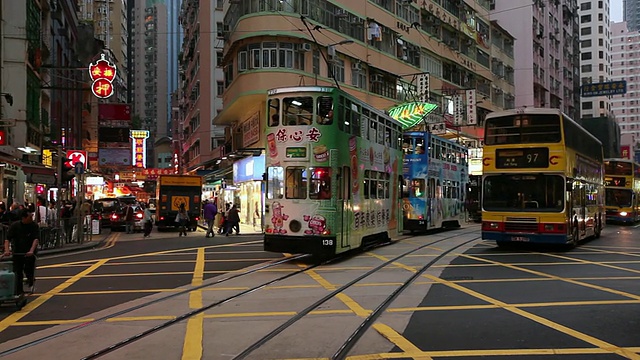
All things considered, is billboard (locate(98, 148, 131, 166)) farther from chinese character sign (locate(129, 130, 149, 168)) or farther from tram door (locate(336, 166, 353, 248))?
tram door (locate(336, 166, 353, 248))

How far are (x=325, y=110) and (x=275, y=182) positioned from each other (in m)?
2.17

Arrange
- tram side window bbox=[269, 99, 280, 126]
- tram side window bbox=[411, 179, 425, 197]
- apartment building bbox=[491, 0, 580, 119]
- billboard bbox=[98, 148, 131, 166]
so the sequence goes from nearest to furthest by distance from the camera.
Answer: tram side window bbox=[269, 99, 280, 126] → tram side window bbox=[411, 179, 425, 197] → billboard bbox=[98, 148, 131, 166] → apartment building bbox=[491, 0, 580, 119]

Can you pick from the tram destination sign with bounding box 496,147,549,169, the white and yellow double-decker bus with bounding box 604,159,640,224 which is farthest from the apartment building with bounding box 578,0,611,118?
the tram destination sign with bounding box 496,147,549,169

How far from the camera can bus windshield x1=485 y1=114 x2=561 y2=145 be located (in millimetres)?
16203

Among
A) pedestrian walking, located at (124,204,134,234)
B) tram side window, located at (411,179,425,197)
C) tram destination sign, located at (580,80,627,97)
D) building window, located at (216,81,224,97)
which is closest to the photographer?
tram side window, located at (411,179,425,197)

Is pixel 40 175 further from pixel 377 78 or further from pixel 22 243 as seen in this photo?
pixel 377 78

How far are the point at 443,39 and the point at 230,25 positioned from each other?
791 inches

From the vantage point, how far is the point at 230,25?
33812 mm

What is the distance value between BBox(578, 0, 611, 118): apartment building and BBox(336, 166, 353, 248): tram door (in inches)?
3897

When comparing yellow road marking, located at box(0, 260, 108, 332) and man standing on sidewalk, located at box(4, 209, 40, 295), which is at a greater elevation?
man standing on sidewalk, located at box(4, 209, 40, 295)

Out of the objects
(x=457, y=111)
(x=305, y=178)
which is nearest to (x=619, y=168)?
(x=457, y=111)

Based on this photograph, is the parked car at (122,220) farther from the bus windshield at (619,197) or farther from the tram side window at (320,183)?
the bus windshield at (619,197)

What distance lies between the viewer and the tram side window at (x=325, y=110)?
1412 cm

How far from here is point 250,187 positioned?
33.9m
